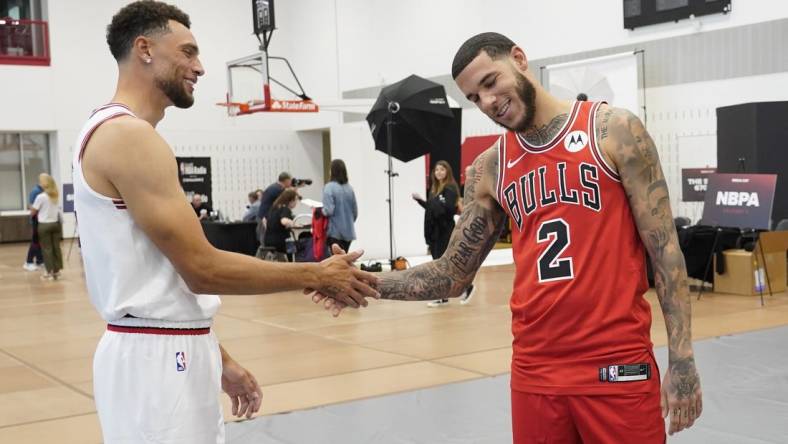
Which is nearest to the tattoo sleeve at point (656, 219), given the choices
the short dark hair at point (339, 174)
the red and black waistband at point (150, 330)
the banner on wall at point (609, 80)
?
the red and black waistband at point (150, 330)

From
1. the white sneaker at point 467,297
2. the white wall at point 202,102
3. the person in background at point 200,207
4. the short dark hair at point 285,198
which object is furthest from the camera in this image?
the white wall at point 202,102

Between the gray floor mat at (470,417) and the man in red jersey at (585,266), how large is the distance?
2575 mm

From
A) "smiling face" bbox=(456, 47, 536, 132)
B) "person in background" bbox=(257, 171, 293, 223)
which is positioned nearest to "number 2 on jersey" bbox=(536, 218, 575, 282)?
"smiling face" bbox=(456, 47, 536, 132)

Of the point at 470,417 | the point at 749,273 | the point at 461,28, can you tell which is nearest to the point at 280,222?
the point at 749,273

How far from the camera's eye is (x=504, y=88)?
2.72 m

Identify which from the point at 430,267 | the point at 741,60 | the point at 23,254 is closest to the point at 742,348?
the point at 430,267

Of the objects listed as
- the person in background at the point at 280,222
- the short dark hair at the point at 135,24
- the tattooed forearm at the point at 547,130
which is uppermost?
the short dark hair at the point at 135,24

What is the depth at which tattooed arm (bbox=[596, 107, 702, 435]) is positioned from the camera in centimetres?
260

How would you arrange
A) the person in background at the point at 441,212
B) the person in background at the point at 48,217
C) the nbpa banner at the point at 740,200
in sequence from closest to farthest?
the nbpa banner at the point at 740,200 → the person in background at the point at 441,212 → the person in background at the point at 48,217

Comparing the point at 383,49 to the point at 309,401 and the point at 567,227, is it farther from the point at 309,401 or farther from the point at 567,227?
the point at 567,227

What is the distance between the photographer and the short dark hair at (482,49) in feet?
9.00

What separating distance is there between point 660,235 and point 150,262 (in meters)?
1.49

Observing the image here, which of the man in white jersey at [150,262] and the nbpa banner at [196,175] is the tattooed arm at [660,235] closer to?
the man in white jersey at [150,262]

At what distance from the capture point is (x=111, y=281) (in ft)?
8.09
